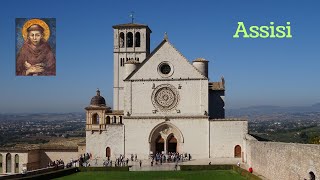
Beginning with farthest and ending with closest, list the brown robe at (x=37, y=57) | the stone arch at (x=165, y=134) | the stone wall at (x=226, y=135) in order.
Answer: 1. the stone arch at (x=165, y=134)
2. the stone wall at (x=226, y=135)
3. the brown robe at (x=37, y=57)

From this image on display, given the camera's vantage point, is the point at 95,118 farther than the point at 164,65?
Yes

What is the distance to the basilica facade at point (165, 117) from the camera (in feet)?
168

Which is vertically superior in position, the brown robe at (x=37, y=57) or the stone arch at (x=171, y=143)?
the brown robe at (x=37, y=57)

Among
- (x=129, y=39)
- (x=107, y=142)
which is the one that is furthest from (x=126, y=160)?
(x=129, y=39)

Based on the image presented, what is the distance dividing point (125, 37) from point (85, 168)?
21513mm

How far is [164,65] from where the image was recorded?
172 ft

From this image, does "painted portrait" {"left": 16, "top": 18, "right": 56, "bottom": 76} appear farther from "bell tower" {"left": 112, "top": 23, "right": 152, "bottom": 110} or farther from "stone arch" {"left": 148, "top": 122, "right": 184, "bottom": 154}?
"bell tower" {"left": 112, "top": 23, "right": 152, "bottom": 110}

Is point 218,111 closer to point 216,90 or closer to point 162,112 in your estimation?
point 216,90

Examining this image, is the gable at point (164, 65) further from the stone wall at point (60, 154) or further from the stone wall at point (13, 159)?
the stone wall at point (13, 159)

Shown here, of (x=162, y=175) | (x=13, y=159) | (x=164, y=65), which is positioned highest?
(x=164, y=65)

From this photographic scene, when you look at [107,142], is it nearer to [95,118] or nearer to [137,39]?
[95,118]

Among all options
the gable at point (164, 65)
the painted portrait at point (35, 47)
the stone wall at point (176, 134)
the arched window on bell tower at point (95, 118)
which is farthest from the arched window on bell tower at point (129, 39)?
the painted portrait at point (35, 47)

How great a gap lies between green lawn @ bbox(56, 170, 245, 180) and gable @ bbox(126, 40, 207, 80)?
12.9 metres

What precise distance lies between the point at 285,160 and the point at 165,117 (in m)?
22.9
